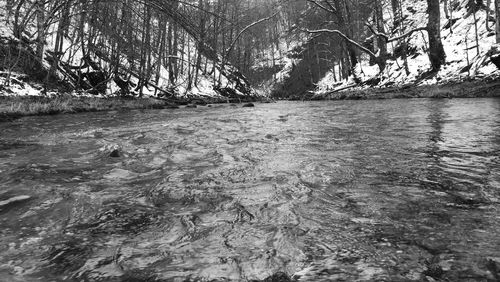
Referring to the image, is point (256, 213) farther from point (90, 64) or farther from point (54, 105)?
point (90, 64)

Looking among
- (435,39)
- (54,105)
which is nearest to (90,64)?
(54,105)

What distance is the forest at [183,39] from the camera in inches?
126

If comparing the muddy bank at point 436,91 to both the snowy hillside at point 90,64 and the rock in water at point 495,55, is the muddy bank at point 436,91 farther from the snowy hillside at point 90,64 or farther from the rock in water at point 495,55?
the snowy hillside at point 90,64

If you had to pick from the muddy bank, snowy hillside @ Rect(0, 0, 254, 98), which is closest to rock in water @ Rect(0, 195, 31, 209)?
snowy hillside @ Rect(0, 0, 254, 98)

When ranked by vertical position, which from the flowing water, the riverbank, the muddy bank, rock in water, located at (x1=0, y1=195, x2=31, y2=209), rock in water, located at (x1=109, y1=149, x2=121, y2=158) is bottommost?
the flowing water

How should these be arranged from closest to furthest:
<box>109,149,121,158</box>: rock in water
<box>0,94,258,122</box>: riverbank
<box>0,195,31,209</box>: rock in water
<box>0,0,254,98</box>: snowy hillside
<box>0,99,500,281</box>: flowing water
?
<box>0,99,500,281</box>: flowing water
<box>0,195,31,209</box>: rock in water
<box>109,149,121,158</box>: rock in water
<box>0,0,254,98</box>: snowy hillside
<box>0,94,258,122</box>: riverbank

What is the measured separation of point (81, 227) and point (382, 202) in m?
1.99

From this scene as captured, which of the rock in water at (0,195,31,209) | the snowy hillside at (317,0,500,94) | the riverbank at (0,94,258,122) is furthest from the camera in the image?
the snowy hillside at (317,0,500,94)

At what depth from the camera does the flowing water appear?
5.35 ft

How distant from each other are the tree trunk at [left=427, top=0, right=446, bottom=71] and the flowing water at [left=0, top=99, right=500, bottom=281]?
46.8ft

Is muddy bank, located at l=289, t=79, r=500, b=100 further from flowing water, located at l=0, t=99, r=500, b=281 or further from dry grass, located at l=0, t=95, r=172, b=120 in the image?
dry grass, located at l=0, t=95, r=172, b=120

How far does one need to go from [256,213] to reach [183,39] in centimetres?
811

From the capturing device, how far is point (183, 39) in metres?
9.47

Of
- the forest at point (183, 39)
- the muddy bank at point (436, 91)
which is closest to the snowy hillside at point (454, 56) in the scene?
the forest at point (183, 39)
